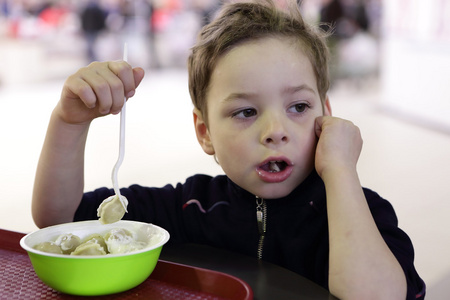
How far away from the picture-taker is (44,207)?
1.11 meters

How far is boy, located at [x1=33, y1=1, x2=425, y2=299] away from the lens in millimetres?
895

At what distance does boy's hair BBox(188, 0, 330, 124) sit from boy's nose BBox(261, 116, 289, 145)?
198 millimetres

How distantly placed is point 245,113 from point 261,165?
0.11 metres

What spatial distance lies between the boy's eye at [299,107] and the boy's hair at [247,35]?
115 mm

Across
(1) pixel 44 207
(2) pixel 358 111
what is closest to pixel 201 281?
(1) pixel 44 207

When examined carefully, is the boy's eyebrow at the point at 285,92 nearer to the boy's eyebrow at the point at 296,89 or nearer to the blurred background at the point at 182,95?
the boy's eyebrow at the point at 296,89

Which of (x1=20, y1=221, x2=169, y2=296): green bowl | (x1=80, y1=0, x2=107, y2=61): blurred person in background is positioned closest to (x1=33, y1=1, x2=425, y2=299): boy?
(x1=20, y1=221, x2=169, y2=296): green bowl

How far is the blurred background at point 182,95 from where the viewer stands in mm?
3217

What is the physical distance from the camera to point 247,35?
1.09 meters

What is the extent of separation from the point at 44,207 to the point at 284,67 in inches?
21.3

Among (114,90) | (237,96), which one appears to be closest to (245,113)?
(237,96)

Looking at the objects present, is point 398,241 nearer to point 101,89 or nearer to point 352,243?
point 352,243

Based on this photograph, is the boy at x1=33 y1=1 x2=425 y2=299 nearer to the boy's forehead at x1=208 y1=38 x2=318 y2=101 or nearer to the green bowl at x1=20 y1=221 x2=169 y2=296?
the boy's forehead at x1=208 y1=38 x2=318 y2=101

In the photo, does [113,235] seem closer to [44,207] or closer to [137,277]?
[137,277]
